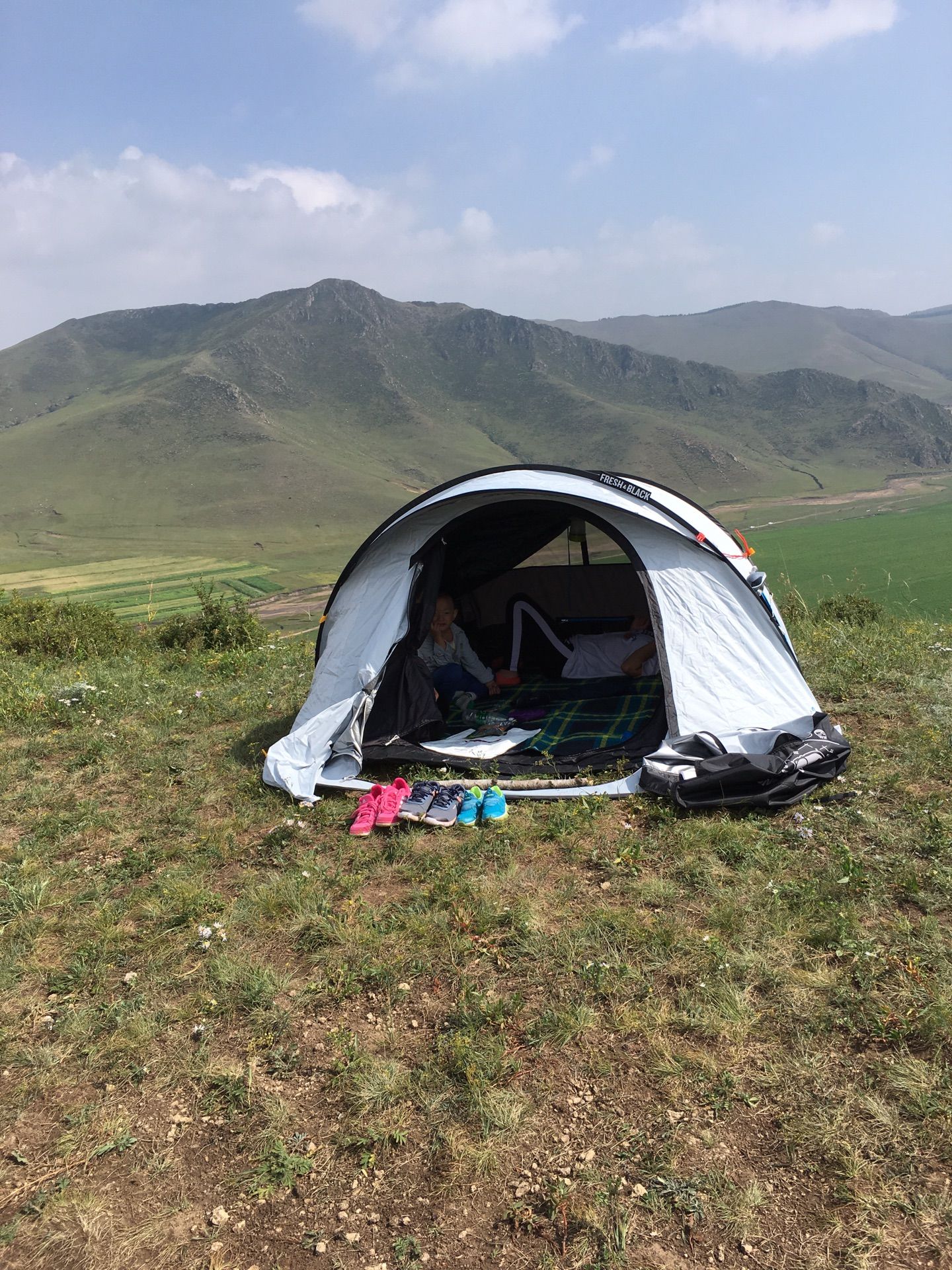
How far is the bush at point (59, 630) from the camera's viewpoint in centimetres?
1140

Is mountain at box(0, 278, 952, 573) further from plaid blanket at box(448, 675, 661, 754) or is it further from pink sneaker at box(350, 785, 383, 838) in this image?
pink sneaker at box(350, 785, 383, 838)

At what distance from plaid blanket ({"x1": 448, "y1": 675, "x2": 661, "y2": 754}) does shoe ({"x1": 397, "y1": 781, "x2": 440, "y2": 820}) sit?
3.99 feet

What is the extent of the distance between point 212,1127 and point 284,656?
8.02m

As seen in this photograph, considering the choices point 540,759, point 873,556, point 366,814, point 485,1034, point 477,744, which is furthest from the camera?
point 873,556

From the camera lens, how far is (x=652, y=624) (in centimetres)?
713

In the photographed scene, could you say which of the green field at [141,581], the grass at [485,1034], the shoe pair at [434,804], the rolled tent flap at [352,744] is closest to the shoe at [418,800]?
the shoe pair at [434,804]

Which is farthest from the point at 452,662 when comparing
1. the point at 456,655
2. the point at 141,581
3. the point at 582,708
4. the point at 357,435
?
the point at 357,435

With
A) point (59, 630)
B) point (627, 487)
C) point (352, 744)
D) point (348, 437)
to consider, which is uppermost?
point (348, 437)

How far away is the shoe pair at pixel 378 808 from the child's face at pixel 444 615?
2.60 m

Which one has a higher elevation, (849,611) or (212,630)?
(212,630)

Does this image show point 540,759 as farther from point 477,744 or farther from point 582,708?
point 582,708

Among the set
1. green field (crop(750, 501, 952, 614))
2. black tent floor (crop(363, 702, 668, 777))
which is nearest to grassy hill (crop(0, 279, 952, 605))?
green field (crop(750, 501, 952, 614))

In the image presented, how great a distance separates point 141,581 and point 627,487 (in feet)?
207

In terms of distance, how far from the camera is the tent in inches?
249
